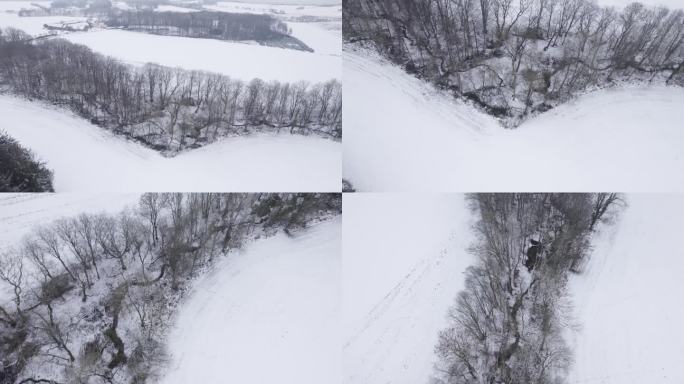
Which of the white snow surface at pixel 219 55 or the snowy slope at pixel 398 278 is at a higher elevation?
the white snow surface at pixel 219 55

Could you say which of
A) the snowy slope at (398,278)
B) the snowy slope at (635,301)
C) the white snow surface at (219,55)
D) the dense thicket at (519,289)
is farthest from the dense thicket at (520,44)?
the snowy slope at (635,301)

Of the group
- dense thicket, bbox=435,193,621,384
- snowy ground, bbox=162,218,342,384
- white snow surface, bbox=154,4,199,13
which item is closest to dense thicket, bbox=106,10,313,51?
white snow surface, bbox=154,4,199,13

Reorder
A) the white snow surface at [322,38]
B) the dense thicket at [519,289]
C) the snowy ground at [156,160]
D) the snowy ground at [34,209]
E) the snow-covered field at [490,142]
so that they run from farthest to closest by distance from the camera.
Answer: the white snow surface at [322,38] → the snowy ground at [156,160] → the snow-covered field at [490,142] → the snowy ground at [34,209] → the dense thicket at [519,289]

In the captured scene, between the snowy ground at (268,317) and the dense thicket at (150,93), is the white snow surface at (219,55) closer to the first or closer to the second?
the dense thicket at (150,93)

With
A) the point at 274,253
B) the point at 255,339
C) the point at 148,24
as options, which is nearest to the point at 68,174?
the point at 148,24

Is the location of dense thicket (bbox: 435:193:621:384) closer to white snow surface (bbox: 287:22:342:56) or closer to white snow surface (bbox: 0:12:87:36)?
white snow surface (bbox: 287:22:342:56)

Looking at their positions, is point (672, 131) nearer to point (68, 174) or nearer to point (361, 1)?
point (361, 1)
